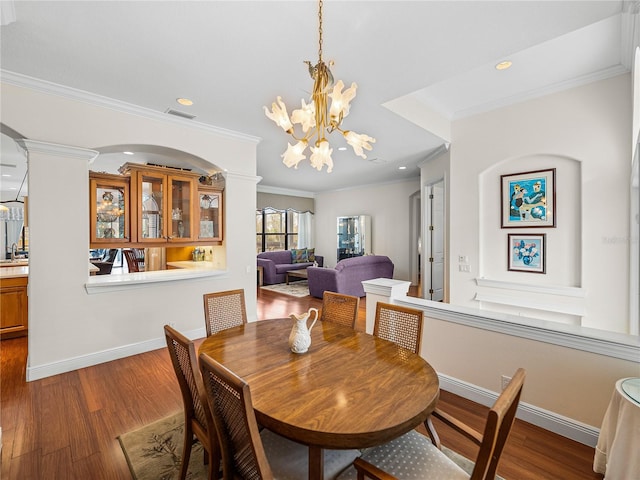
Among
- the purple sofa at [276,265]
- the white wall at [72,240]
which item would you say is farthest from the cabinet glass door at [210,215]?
the purple sofa at [276,265]

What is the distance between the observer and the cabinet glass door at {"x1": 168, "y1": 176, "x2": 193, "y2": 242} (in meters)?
3.83

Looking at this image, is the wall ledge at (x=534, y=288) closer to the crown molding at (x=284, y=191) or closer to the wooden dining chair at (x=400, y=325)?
the wooden dining chair at (x=400, y=325)

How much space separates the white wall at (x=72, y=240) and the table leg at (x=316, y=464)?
3.02 m

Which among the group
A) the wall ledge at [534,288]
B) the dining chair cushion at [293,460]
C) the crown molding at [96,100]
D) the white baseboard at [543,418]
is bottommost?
the white baseboard at [543,418]

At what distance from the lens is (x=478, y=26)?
195 centimetres

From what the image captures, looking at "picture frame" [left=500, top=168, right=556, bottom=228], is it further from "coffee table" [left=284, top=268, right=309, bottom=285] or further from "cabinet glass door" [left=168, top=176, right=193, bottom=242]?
"coffee table" [left=284, top=268, right=309, bottom=285]

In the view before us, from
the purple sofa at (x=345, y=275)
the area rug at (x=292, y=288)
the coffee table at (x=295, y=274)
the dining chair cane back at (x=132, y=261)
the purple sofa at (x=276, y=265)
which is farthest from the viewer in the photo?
the dining chair cane back at (x=132, y=261)

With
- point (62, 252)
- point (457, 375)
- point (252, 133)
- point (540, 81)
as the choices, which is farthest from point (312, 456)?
point (540, 81)

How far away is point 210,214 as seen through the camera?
4086 mm

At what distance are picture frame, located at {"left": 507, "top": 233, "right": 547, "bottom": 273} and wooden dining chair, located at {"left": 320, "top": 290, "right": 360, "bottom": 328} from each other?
244 cm

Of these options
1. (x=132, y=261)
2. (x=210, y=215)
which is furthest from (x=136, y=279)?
(x=132, y=261)

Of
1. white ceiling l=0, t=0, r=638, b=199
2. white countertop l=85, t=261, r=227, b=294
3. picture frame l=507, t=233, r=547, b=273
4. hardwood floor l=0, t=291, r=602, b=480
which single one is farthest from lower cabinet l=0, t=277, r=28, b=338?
picture frame l=507, t=233, r=547, b=273

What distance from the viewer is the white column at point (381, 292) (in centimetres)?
273

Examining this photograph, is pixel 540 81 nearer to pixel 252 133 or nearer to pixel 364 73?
pixel 364 73
